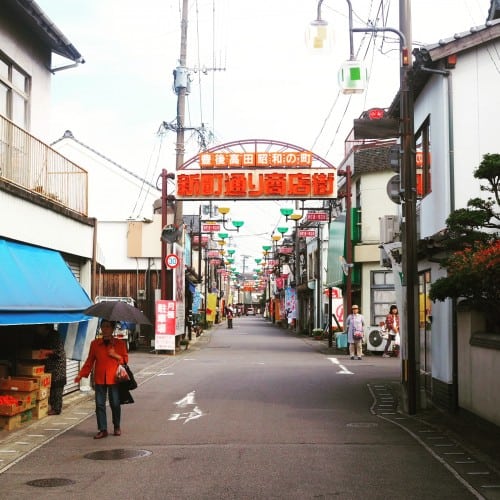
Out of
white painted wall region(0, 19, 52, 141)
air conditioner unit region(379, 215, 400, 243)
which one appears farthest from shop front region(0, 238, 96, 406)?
air conditioner unit region(379, 215, 400, 243)

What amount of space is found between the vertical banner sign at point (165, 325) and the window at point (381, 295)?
895cm

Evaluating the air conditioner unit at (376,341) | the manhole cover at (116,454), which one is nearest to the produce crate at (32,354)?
A: the manhole cover at (116,454)

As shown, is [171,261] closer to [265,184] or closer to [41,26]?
[265,184]

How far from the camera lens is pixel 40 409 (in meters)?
12.7

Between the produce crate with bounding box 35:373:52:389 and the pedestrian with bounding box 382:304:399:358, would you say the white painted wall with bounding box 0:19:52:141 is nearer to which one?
the produce crate with bounding box 35:373:52:389

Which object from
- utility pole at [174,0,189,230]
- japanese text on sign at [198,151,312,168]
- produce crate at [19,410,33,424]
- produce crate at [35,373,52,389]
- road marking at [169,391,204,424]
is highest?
utility pole at [174,0,189,230]

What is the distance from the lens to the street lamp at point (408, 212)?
13.6 metres

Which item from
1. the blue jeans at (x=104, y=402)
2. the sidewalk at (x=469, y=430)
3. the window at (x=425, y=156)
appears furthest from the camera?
the window at (x=425, y=156)

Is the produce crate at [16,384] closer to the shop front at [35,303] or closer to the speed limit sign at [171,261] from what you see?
the shop front at [35,303]

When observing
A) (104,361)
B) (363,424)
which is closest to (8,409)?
(104,361)

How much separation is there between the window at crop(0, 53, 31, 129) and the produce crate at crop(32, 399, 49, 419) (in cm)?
567

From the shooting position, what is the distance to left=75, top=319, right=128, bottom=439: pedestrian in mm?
11023

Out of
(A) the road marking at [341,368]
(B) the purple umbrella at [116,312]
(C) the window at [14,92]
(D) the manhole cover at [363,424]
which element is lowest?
(D) the manhole cover at [363,424]

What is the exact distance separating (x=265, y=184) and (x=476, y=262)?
17.8 metres
